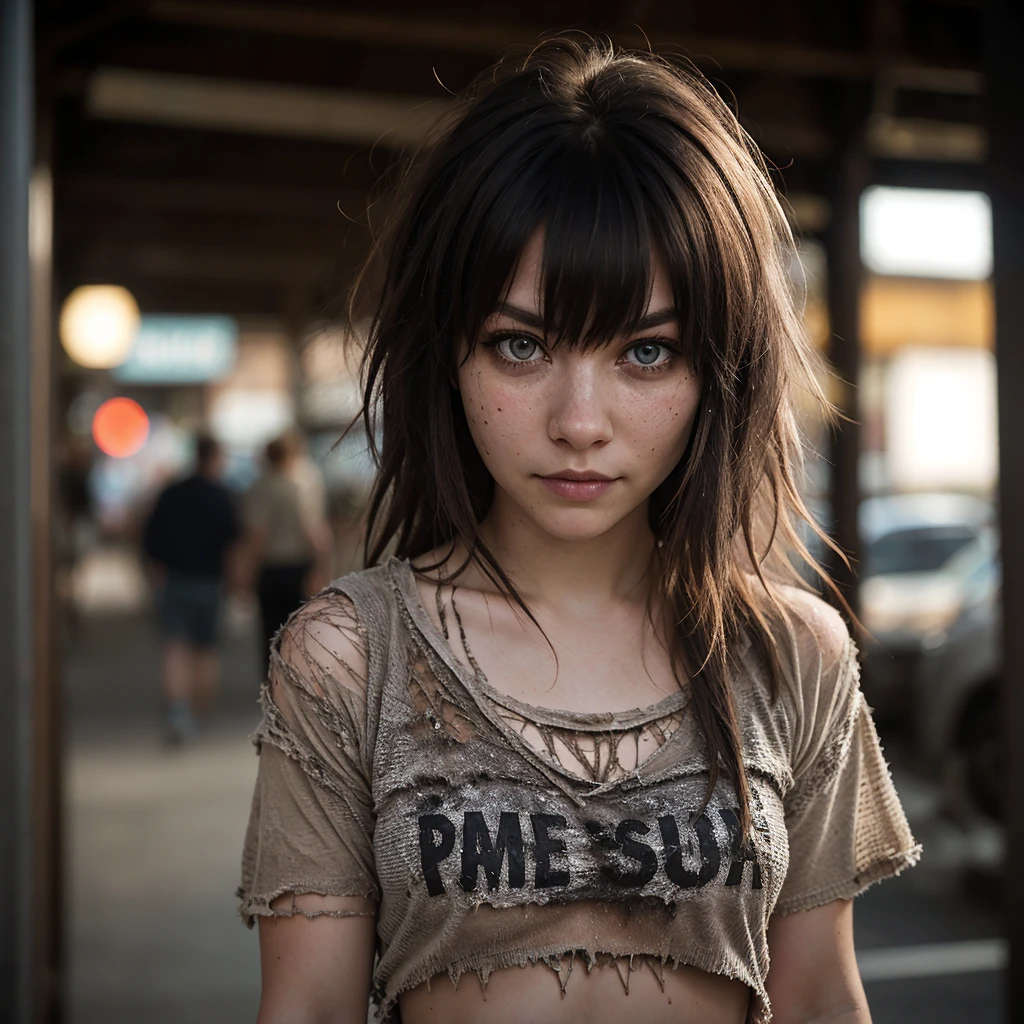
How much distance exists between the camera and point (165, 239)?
991cm

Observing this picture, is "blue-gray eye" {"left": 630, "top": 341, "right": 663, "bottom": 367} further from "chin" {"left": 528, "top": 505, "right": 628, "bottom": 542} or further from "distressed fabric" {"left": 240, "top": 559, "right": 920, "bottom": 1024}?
"distressed fabric" {"left": 240, "top": 559, "right": 920, "bottom": 1024}

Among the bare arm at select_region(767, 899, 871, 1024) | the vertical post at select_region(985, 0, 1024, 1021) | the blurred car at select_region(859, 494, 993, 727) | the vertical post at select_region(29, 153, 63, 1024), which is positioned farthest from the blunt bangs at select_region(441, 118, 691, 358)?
the blurred car at select_region(859, 494, 993, 727)

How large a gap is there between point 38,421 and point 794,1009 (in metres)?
2.54

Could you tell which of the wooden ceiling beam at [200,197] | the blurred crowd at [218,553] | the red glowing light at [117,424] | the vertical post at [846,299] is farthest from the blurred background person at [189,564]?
the red glowing light at [117,424]

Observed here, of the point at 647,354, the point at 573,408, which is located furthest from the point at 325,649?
the point at 647,354

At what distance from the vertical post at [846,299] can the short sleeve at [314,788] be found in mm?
3876

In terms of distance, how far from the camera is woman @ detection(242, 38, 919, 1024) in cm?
143

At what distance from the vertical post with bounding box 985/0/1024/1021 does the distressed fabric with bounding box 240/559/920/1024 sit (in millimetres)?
1379

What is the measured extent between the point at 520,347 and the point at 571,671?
42cm

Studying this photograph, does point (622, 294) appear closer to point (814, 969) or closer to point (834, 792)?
point (834, 792)

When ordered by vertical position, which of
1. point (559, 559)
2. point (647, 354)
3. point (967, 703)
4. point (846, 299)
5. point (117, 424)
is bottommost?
point (967, 703)

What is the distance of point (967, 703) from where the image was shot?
6.12m

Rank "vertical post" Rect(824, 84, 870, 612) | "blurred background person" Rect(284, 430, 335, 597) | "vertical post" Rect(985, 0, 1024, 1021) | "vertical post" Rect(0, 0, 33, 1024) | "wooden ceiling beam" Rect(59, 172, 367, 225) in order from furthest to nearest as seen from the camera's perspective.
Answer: "blurred background person" Rect(284, 430, 335, 597)
"wooden ceiling beam" Rect(59, 172, 367, 225)
"vertical post" Rect(824, 84, 870, 612)
"vertical post" Rect(985, 0, 1024, 1021)
"vertical post" Rect(0, 0, 33, 1024)

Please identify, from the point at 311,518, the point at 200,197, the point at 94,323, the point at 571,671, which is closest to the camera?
the point at 571,671
